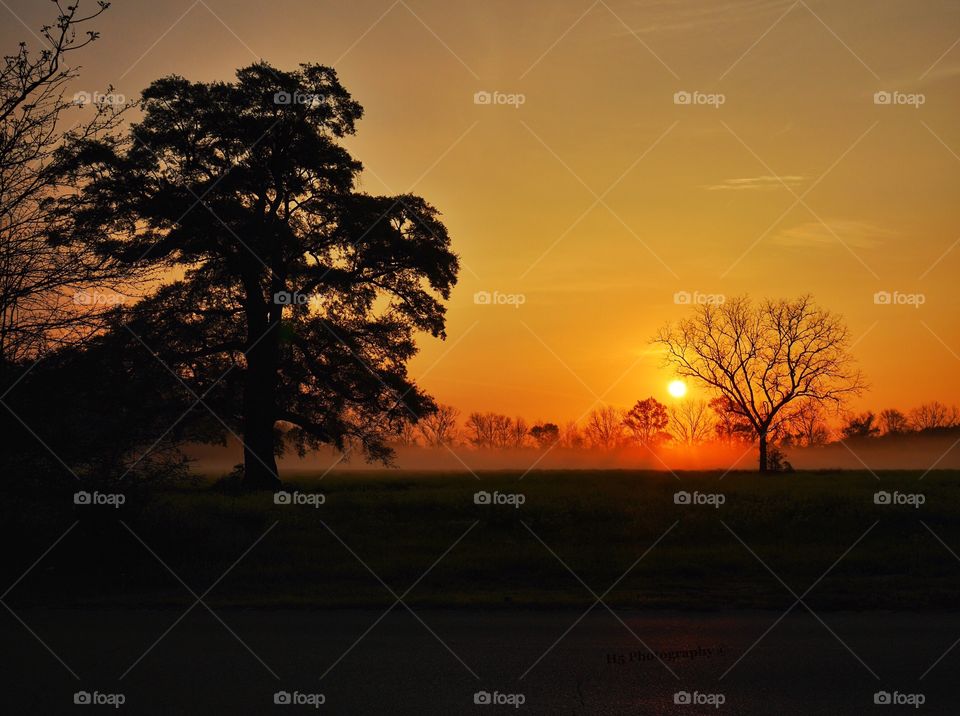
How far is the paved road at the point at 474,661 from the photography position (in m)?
8.27

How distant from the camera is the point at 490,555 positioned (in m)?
17.1

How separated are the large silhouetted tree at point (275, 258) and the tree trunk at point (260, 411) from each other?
0.05m

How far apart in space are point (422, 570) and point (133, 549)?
5482mm

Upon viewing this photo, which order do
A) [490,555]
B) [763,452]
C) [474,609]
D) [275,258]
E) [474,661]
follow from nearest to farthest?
[474,661], [474,609], [490,555], [275,258], [763,452]

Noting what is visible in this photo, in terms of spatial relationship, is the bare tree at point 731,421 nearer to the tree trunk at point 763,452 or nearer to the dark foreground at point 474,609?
the tree trunk at point 763,452

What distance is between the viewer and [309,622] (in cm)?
1183

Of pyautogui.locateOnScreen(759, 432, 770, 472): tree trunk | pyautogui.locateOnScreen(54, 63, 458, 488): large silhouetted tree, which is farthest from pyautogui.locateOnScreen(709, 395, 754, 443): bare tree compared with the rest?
pyautogui.locateOnScreen(54, 63, 458, 488): large silhouetted tree

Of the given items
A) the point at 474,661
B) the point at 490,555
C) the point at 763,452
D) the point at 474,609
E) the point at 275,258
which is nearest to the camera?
the point at 474,661

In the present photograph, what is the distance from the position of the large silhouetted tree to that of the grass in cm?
1038

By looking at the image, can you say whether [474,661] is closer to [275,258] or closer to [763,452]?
[275,258]

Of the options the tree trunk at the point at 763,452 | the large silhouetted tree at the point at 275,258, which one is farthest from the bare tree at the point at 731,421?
the large silhouetted tree at the point at 275,258

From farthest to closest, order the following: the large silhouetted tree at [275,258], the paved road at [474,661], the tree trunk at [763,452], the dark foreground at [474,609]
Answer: the tree trunk at [763,452]
the large silhouetted tree at [275,258]
the dark foreground at [474,609]
the paved road at [474,661]

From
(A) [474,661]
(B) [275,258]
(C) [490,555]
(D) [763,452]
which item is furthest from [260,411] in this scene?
(D) [763,452]

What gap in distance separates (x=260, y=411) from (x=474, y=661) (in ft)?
80.0
